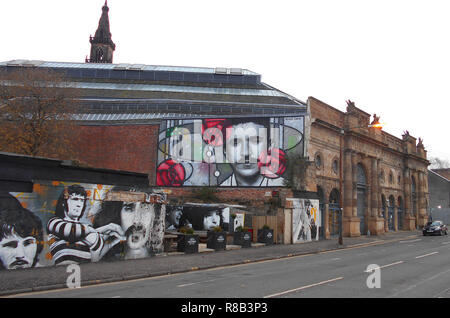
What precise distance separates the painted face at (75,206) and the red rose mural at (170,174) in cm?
1619

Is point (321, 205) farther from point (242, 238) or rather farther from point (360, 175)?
point (242, 238)

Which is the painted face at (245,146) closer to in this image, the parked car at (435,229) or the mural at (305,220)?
the mural at (305,220)

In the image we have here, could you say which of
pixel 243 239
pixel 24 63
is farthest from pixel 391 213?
pixel 24 63

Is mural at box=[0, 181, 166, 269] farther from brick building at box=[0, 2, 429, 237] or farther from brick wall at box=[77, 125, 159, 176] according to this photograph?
brick wall at box=[77, 125, 159, 176]

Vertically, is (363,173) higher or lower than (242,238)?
higher

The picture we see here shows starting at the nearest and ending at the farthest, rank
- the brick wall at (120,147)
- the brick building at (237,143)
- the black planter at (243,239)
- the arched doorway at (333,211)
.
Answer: the black planter at (243,239) → the brick building at (237,143) → the brick wall at (120,147) → the arched doorway at (333,211)

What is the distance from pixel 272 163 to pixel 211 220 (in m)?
6.91

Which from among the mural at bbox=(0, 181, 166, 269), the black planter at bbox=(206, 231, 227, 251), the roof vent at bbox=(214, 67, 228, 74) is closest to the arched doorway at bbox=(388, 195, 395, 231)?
the roof vent at bbox=(214, 67, 228, 74)

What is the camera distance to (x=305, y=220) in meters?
30.2

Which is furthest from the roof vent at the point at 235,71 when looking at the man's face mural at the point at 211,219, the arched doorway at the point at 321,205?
the man's face mural at the point at 211,219

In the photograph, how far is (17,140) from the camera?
27531 millimetres

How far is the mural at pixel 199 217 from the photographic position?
93.7 feet
